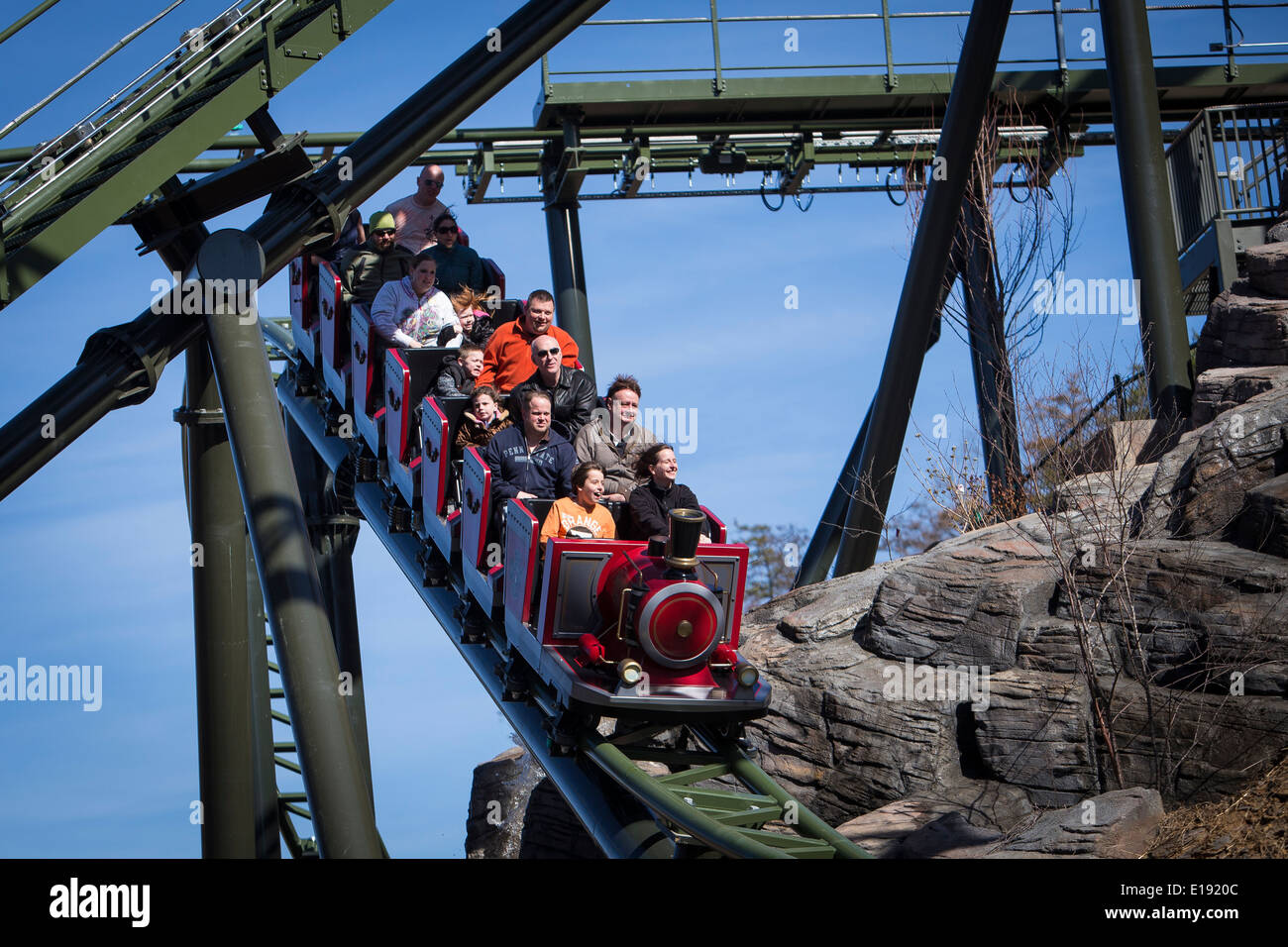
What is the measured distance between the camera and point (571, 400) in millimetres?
8633

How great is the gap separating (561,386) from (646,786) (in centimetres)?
317

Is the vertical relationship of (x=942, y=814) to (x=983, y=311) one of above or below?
below

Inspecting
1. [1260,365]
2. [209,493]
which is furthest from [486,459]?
[1260,365]

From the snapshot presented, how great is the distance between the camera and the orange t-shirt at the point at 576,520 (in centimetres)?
711

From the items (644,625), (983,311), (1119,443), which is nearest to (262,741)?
(644,625)

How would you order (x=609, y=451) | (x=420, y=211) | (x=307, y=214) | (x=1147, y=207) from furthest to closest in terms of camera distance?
(x=1147, y=207) → (x=420, y=211) → (x=609, y=451) → (x=307, y=214)

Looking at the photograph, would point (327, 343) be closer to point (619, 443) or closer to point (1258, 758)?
point (619, 443)

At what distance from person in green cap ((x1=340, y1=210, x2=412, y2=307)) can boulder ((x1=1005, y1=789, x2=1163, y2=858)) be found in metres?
5.42

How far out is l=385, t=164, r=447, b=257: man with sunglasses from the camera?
10.8 metres

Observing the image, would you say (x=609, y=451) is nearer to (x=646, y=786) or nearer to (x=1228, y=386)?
(x=646, y=786)

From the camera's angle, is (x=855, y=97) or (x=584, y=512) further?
(x=855, y=97)

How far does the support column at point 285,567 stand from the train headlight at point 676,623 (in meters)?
1.39
